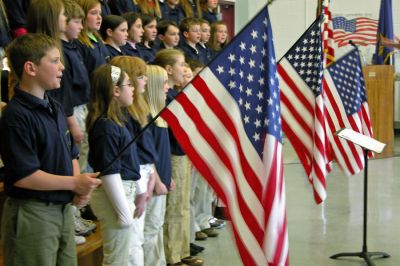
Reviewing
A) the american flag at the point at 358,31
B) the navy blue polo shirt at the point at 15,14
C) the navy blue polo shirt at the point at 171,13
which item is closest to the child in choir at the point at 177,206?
the navy blue polo shirt at the point at 15,14

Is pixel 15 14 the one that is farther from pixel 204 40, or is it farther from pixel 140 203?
pixel 204 40

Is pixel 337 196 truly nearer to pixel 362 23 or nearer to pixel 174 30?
pixel 174 30

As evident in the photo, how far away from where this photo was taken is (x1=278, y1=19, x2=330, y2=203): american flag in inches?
173

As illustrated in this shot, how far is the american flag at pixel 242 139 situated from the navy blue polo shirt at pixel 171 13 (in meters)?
4.88

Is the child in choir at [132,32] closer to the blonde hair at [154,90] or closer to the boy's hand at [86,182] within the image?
the blonde hair at [154,90]

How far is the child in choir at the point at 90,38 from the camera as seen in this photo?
15.2 ft

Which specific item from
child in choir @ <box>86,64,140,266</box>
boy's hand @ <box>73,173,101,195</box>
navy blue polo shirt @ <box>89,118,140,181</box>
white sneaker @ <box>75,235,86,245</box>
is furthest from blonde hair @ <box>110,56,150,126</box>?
boy's hand @ <box>73,173,101,195</box>

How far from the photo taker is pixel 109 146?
3209mm

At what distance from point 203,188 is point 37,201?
286cm

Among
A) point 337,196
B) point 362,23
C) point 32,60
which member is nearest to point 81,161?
point 32,60

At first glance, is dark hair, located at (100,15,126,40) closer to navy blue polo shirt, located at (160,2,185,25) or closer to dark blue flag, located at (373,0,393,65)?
navy blue polo shirt, located at (160,2,185,25)

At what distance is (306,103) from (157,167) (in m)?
1.30

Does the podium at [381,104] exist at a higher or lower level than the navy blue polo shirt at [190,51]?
lower

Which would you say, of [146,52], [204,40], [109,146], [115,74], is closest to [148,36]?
[146,52]
